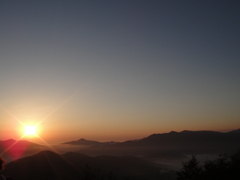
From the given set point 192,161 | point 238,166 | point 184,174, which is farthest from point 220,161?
point 192,161

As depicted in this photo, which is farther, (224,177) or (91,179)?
(91,179)

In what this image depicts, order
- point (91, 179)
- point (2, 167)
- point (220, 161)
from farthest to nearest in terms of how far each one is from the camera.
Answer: point (220, 161)
point (91, 179)
point (2, 167)

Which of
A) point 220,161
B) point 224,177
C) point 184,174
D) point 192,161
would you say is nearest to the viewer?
point 224,177

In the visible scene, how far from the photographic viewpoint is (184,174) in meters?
57.2

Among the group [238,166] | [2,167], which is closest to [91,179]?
[238,166]

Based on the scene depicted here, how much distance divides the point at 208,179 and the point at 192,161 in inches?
1439

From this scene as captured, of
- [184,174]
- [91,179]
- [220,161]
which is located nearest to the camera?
[91,179]

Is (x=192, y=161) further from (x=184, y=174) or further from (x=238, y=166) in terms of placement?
(x=238, y=166)

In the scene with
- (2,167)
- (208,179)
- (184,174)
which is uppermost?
(2,167)

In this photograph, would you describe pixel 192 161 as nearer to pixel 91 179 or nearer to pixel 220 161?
pixel 220 161

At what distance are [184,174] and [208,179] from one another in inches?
1239

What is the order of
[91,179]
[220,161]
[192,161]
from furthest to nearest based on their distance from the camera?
[192,161]
[220,161]
[91,179]

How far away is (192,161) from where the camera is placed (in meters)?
62.3

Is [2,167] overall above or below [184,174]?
above
